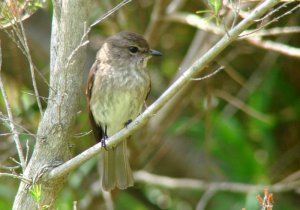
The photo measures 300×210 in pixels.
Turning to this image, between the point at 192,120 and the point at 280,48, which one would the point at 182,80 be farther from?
the point at 192,120

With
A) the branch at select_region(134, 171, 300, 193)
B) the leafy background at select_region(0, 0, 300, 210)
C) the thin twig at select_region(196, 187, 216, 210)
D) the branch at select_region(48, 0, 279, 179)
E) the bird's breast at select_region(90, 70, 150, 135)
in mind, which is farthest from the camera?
the leafy background at select_region(0, 0, 300, 210)

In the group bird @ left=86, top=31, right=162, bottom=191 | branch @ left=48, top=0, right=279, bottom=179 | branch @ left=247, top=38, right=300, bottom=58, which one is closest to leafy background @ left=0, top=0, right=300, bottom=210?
branch @ left=247, top=38, right=300, bottom=58

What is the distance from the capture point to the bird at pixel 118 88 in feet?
16.0

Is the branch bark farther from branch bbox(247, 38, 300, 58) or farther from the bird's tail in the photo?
branch bbox(247, 38, 300, 58)

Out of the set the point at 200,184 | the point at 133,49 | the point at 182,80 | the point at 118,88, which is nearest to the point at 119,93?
the point at 118,88

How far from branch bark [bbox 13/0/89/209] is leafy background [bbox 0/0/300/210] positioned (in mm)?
1864

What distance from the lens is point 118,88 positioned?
4871mm

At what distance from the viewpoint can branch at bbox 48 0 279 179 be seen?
3.15 m

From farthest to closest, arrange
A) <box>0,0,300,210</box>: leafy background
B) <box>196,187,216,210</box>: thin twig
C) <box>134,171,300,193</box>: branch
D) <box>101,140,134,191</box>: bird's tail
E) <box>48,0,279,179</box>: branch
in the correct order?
1. <box>0,0,300,210</box>: leafy background
2. <box>196,187,216,210</box>: thin twig
3. <box>134,171,300,193</box>: branch
4. <box>101,140,134,191</box>: bird's tail
5. <box>48,0,279,179</box>: branch

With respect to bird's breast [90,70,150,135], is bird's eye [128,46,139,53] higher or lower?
higher

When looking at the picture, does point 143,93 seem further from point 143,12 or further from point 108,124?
point 143,12

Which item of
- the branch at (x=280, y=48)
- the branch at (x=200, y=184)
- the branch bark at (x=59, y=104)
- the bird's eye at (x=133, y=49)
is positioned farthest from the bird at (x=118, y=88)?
the branch bark at (x=59, y=104)

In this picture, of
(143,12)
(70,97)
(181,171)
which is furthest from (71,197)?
(70,97)

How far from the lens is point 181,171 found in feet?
20.6
